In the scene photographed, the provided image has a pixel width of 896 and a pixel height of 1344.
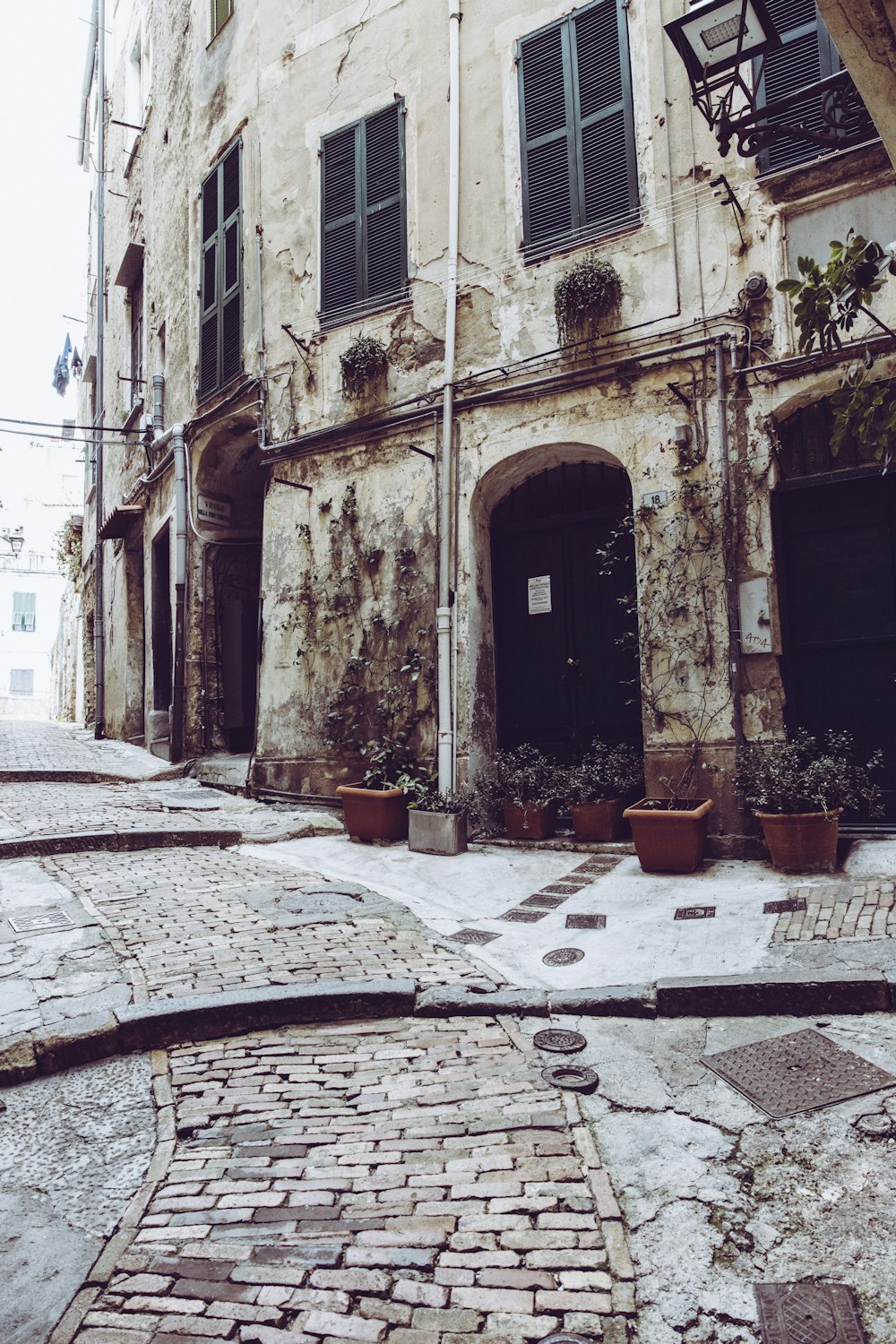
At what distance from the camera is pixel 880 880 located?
5.19 meters

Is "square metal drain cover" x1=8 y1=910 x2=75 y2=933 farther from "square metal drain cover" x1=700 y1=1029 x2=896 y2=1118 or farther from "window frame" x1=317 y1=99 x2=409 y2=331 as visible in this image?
"window frame" x1=317 y1=99 x2=409 y2=331

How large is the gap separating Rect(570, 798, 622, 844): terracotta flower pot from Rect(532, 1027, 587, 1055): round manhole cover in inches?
142

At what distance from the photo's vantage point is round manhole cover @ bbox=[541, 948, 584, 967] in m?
4.59

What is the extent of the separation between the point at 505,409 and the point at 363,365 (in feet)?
5.82

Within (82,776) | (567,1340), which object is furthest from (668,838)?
(82,776)

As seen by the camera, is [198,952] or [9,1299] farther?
[198,952]

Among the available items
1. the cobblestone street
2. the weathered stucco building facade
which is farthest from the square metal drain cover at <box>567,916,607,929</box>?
the weathered stucco building facade

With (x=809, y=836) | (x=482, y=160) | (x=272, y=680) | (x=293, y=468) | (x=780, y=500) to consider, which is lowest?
(x=809, y=836)

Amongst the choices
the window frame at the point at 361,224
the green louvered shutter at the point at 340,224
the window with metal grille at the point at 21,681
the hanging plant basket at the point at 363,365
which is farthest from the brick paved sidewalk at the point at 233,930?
the window with metal grille at the point at 21,681

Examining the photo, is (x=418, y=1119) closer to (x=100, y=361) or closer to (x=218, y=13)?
(x=218, y=13)

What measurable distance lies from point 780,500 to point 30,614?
146 ft

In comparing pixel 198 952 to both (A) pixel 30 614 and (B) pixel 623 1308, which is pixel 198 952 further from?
(A) pixel 30 614

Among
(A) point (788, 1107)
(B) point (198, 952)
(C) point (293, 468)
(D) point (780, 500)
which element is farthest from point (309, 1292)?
(C) point (293, 468)

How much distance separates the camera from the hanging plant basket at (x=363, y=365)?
8.88 m
